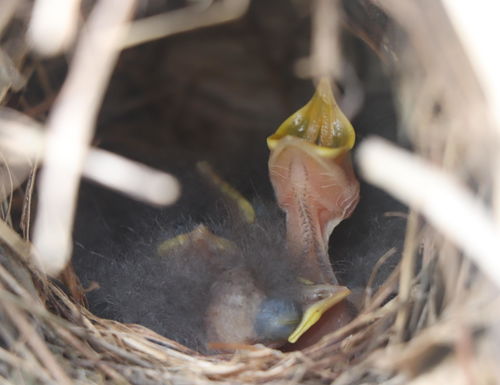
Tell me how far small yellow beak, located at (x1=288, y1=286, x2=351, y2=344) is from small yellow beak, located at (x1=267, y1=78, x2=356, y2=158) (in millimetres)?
294

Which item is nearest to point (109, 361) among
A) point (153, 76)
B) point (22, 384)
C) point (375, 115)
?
point (22, 384)

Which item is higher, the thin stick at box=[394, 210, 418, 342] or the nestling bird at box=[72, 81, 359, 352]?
the nestling bird at box=[72, 81, 359, 352]

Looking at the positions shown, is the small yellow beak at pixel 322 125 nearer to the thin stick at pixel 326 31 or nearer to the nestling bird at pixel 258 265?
the nestling bird at pixel 258 265

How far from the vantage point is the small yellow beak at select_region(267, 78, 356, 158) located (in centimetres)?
150

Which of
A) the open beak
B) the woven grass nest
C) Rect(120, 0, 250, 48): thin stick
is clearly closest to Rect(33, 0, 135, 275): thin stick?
the woven grass nest

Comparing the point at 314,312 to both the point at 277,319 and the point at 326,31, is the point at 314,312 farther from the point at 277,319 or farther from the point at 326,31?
the point at 326,31

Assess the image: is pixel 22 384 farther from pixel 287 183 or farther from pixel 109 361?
pixel 287 183

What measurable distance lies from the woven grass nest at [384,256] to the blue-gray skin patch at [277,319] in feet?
0.23

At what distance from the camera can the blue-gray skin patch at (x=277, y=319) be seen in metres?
1.37

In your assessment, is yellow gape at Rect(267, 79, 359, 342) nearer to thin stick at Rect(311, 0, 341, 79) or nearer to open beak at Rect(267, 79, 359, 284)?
open beak at Rect(267, 79, 359, 284)

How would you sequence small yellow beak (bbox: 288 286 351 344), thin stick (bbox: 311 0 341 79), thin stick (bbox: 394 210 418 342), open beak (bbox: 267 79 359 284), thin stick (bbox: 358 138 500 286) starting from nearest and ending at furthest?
thin stick (bbox: 358 138 500 286), thin stick (bbox: 394 210 418 342), thin stick (bbox: 311 0 341 79), small yellow beak (bbox: 288 286 351 344), open beak (bbox: 267 79 359 284)

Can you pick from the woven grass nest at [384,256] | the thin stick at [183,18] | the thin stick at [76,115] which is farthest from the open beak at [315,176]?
the thin stick at [76,115]

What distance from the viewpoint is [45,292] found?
129cm

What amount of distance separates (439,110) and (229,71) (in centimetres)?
135
